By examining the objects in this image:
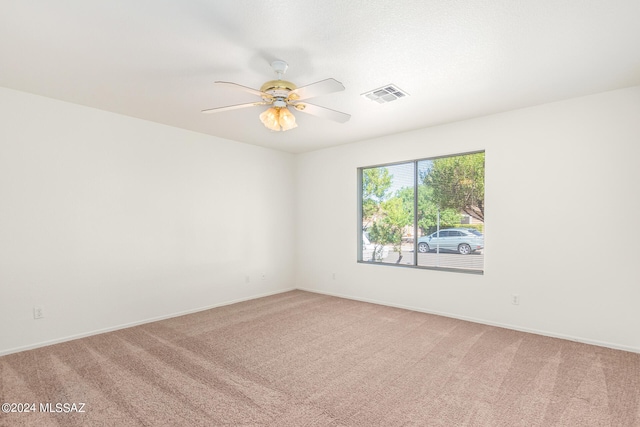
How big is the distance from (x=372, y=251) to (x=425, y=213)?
1.15 meters

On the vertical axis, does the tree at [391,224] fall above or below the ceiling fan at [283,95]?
below

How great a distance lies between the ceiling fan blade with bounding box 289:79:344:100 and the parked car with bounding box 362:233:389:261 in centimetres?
325

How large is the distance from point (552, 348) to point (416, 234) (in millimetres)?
2098

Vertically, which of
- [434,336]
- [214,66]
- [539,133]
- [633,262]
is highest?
[214,66]

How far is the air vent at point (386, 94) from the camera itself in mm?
3137

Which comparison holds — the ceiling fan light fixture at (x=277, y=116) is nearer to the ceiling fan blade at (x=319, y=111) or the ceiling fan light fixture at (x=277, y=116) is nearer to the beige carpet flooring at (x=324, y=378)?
the ceiling fan blade at (x=319, y=111)

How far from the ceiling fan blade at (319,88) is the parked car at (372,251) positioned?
3.25 m

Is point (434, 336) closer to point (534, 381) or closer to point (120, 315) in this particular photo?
point (534, 381)

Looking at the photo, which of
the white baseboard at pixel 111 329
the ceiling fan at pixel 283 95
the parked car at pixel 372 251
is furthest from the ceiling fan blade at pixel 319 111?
the white baseboard at pixel 111 329

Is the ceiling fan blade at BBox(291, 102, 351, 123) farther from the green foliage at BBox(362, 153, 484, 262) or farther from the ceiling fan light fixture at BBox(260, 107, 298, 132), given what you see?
the green foliage at BBox(362, 153, 484, 262)

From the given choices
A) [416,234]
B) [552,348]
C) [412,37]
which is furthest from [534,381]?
[412,37]

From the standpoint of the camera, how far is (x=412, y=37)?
2281 millimetres

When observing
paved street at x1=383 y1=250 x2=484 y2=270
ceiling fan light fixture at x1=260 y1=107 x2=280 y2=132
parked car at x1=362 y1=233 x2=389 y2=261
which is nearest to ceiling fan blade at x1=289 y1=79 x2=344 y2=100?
ceiling fan light fixture at x1=260 y1=107 x2=280 y2=132

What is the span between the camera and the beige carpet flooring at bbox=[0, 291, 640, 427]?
2119mm
